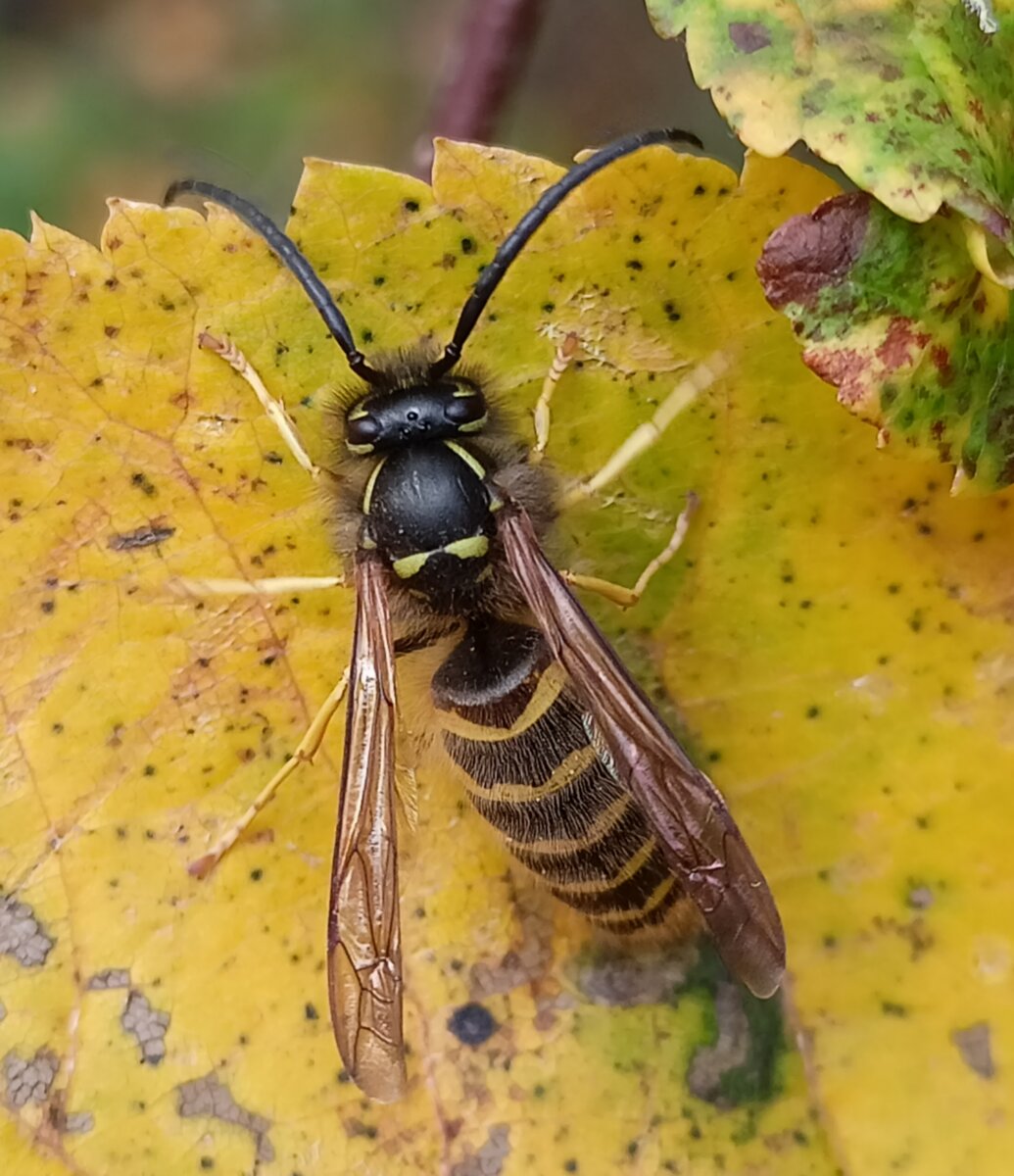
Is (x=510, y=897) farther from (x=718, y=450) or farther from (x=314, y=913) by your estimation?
(x=718, y=450)

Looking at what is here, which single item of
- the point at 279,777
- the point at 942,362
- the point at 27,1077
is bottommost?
the point at 27,1077

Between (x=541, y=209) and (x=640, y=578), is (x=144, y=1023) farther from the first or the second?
(x=541, y=209)

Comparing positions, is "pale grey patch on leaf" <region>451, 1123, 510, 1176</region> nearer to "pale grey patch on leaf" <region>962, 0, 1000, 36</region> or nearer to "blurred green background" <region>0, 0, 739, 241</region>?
"pale grey patch on leaf" <region>962, 0, 1000, 36</region>

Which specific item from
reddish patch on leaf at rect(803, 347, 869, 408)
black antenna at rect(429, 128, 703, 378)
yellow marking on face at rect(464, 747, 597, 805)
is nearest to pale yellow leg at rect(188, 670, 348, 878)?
yellow marking on face at rect(464, 747, 597, 805)

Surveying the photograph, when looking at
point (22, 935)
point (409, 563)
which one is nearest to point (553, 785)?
point (409, 563)

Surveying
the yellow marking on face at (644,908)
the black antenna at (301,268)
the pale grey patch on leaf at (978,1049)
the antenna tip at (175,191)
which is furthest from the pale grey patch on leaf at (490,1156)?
the antenna tip at (175,191)

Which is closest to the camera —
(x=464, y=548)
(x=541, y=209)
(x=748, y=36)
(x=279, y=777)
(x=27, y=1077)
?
(x=748, y=36)

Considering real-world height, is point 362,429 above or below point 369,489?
above

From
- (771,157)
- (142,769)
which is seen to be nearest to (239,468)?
(142,769)

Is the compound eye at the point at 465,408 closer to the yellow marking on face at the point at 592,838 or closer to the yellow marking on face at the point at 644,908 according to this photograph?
the yellow marking on face at the point at 592,838
